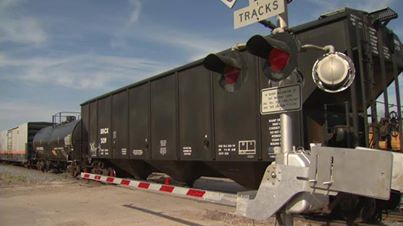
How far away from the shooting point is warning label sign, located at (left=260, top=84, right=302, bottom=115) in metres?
4.76

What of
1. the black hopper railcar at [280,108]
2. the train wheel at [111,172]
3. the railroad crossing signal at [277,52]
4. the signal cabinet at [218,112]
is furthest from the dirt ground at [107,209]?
the railroad crossing signal at [277,52]

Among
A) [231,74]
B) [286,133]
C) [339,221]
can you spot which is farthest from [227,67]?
[339,221]

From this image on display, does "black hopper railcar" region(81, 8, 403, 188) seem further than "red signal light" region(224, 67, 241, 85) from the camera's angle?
Yes

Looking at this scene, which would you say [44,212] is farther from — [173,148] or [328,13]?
[328,13]

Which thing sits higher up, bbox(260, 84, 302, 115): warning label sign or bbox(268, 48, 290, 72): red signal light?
bbox(268, 48, 290, 72): red signal light

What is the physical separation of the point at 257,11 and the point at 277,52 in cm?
59

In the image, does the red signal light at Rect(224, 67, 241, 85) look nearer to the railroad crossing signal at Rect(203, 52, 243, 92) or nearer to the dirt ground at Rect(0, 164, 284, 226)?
the railroad crossing signal at Rect(203, 52, 243, 92)

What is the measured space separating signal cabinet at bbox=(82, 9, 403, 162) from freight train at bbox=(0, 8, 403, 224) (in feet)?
0.07

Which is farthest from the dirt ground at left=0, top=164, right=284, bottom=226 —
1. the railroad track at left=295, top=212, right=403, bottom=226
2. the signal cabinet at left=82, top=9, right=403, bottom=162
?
the signal cabinet at left=82, top=9, right=403, bottom=162

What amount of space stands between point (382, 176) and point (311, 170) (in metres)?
0.69

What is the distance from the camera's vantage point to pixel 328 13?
7238 mm

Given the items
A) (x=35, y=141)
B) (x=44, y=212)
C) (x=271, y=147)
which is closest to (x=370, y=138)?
(x=271, y=147)

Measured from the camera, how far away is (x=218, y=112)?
922 cm

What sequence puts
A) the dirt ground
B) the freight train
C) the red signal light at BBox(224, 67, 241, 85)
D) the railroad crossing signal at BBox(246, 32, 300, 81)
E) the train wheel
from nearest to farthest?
the freight train
the railroad crossing signal at BBox(246, 32, 300, 81)
the red signal light at BBox(224, 67, 241, 85)
the dirt ground
the train wheel
